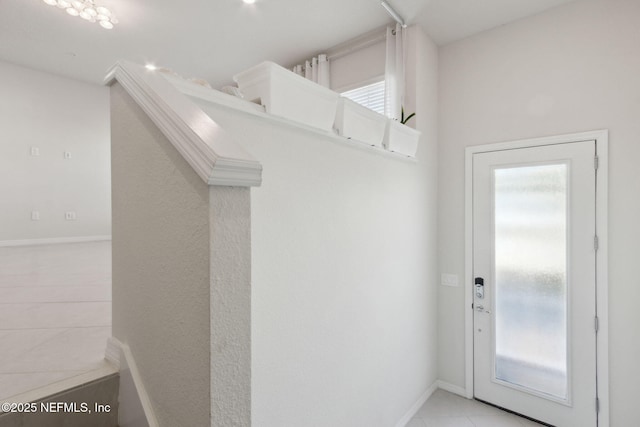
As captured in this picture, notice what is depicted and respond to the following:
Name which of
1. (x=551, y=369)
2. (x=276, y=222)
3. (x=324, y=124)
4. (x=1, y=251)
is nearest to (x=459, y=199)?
(x=551, y=369)

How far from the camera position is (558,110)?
7.87 feet

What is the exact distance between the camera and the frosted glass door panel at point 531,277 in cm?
238

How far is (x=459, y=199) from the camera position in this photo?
2.84m

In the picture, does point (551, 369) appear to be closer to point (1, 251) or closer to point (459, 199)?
point (459, 199)

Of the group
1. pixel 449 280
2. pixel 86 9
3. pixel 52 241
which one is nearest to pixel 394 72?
A: pixel 449 280

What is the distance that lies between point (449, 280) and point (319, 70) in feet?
8.65

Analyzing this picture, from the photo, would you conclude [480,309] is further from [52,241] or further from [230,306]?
[52,241]

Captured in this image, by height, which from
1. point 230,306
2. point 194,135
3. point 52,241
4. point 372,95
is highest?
point 372,95

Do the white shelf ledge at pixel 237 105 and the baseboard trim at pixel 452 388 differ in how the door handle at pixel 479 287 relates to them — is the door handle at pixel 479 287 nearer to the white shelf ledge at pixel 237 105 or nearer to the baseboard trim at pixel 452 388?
the baseboard trim at pixel 452 388

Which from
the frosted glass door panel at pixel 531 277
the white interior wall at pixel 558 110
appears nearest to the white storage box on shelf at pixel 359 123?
the white interior wall at pixel 558 110

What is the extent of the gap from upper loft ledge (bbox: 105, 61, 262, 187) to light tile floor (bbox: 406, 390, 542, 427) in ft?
8.59

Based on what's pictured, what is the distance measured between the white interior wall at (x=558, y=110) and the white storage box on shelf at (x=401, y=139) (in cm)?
71

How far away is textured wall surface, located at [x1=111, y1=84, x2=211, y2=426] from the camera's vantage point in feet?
2.39

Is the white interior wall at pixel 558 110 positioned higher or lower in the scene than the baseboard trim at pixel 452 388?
higher
